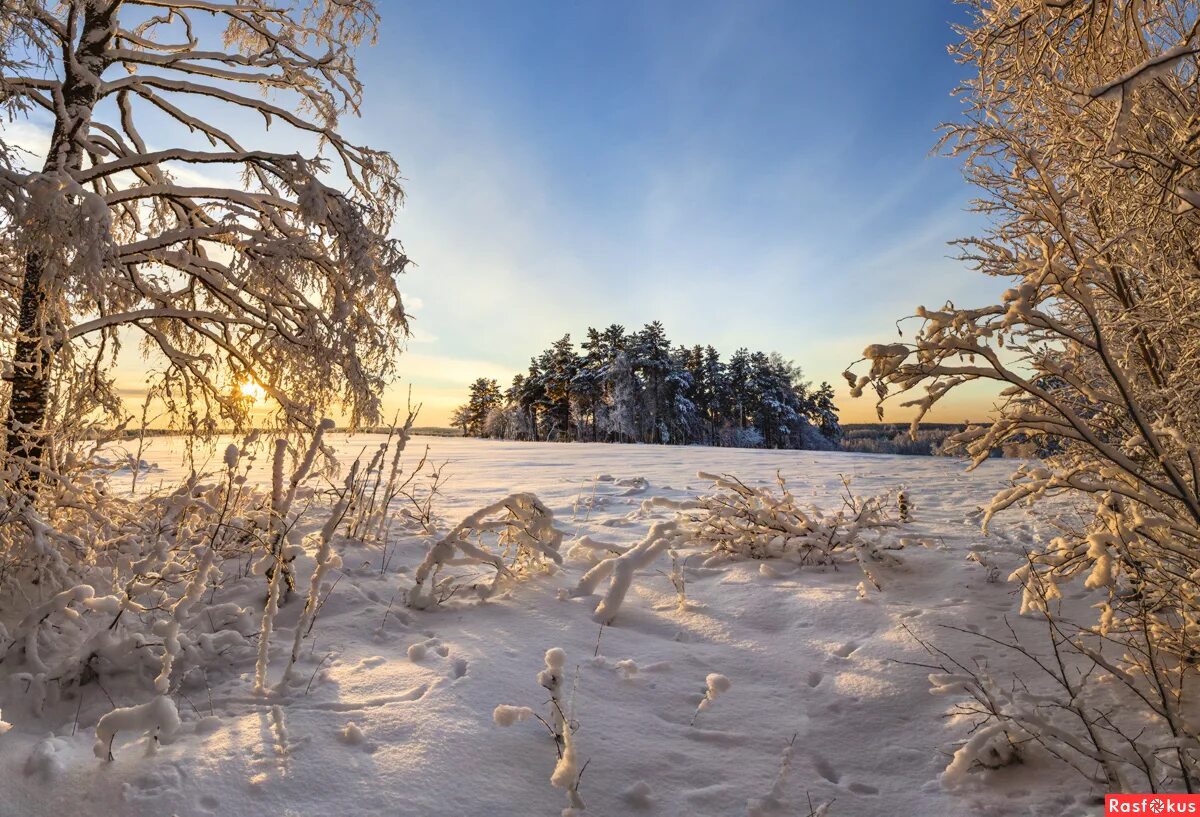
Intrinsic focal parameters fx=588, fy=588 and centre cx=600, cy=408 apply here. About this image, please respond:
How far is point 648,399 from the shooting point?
41.4 m

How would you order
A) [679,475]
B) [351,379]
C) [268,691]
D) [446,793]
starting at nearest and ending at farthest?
[446,793] < [268,691] < [351,379] < [679,475]

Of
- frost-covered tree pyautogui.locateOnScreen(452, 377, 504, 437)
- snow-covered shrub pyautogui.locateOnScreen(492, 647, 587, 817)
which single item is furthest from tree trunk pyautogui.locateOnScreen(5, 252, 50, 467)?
frost-covered tree pyautogui.locateOnScreen(452, 377, 504, 437)

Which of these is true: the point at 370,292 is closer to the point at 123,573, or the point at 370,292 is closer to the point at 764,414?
the point at 123,573

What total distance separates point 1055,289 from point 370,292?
439 cm

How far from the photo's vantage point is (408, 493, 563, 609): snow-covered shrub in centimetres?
319

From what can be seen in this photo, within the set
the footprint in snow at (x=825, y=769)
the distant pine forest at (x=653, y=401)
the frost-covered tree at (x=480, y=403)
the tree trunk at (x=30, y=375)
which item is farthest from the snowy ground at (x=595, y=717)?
the frost-covered tree at (x=480, y=403)

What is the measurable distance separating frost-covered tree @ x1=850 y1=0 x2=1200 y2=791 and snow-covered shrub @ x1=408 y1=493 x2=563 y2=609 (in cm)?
235

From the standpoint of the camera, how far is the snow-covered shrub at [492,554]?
3.19 metres

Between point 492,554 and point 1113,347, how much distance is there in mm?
3659

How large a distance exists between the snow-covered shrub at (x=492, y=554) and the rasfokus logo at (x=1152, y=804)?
244 cm

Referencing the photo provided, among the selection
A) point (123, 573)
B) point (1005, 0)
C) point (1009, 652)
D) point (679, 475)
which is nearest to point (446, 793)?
point (1009, 652)

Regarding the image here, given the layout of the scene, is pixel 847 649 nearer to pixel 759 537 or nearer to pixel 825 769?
pixel 825 769

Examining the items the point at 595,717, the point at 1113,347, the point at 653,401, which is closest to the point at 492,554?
the point at 595,717

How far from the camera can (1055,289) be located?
186 cm
